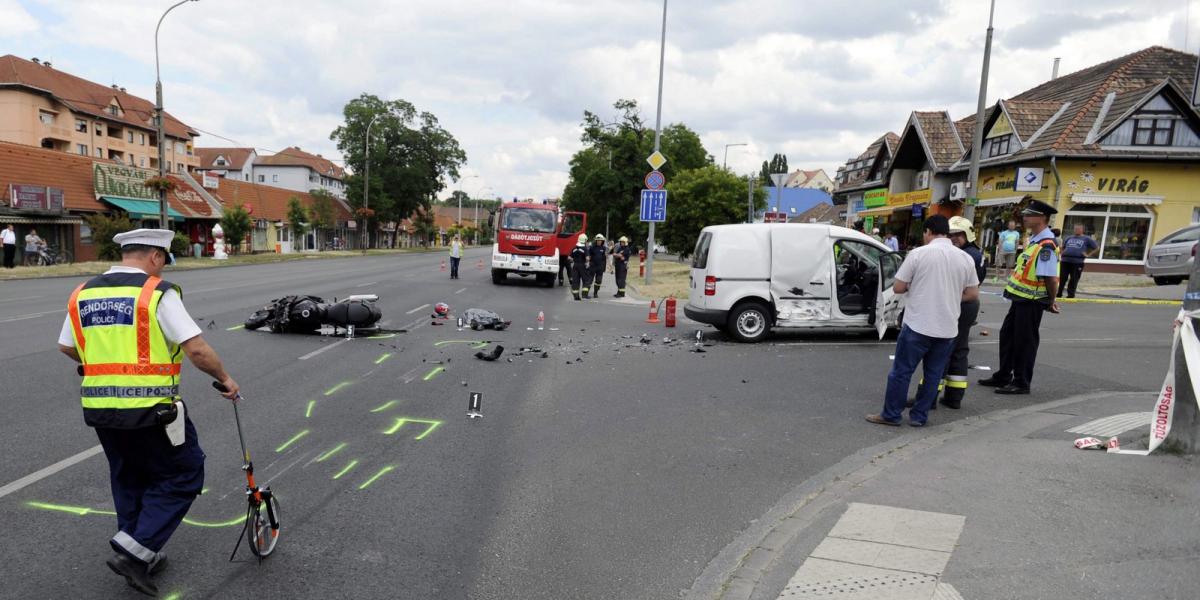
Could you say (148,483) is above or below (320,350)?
above

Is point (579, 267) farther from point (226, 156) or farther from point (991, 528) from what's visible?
point (226, 156)

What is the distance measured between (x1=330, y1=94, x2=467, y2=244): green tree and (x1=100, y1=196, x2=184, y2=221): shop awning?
26.4m

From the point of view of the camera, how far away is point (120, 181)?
123ft

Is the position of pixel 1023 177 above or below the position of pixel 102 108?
below

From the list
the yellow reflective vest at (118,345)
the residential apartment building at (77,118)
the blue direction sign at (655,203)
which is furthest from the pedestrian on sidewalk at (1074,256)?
the residential apartment building at (77,118)

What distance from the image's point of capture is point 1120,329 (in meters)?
11.8

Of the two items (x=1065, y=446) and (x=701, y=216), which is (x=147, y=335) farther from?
(x=701, y=216)

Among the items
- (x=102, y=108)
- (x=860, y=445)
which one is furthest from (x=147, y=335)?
(x=102, y=108)

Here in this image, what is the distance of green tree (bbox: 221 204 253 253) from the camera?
41250 mm

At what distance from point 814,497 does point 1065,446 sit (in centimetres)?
227

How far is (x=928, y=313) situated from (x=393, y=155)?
7159cm

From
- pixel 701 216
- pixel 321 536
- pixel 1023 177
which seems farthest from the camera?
pixel 701 216

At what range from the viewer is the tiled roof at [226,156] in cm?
8894

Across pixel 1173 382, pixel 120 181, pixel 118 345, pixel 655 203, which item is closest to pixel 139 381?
pixel 118 345
